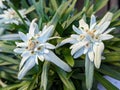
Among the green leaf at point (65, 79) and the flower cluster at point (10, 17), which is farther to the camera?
the flower cluster at point (10, 17)

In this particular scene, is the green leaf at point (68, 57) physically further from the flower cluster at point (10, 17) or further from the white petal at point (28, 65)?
the flower cluster at point (10, 17)

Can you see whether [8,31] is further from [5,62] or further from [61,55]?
[61,55]

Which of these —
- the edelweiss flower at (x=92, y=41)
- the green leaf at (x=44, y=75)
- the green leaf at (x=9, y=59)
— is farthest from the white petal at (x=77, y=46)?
the green leaf at (x=9, y=59)

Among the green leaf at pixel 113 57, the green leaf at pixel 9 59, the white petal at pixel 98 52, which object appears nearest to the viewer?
the white petal at pixel 98 52

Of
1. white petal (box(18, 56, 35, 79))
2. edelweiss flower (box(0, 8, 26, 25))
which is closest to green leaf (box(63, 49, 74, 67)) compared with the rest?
white petal (box(18, 56, 35, 79))

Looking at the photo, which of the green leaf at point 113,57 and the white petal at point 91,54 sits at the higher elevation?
the white petal at point 91,54

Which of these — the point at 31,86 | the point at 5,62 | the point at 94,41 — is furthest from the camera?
the point at 5,62

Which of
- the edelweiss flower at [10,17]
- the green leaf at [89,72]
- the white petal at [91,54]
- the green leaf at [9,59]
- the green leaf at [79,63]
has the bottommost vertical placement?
the green leaf at [89,72]

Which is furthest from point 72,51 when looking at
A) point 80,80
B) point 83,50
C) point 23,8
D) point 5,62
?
point 23,8

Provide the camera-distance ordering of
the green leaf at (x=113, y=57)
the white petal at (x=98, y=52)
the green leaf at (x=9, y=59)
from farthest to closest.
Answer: the green leaf at (x=9, y=59) → the green leaf at (x=113, y=57) → the white petal at (x=98, y=52)
